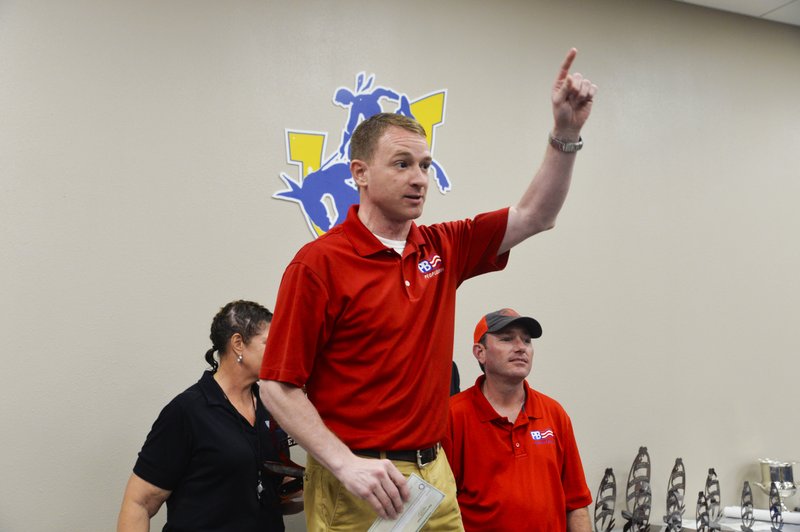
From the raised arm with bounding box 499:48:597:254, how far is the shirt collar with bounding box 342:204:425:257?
0.66 feet

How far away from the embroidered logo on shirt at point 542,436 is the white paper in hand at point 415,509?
1.30 metres

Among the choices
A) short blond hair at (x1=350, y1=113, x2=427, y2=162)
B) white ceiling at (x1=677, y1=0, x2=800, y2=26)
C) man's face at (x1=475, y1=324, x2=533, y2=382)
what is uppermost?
white ceiling at (x1=677, y1=0, x2=800, y2=26)

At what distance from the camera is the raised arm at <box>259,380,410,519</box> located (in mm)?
1337

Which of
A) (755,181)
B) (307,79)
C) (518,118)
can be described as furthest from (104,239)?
(755,181)

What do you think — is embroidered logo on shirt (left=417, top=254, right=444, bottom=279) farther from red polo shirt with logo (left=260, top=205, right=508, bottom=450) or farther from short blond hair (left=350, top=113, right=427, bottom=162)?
short blond hair (left=350, top=113, right=427, bottom=162)

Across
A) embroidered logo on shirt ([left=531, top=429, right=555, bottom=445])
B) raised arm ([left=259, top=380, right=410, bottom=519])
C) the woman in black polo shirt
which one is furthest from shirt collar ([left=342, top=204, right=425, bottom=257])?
embroidered logo on shirt ([left=531, top=429, right=555, bottom=445])

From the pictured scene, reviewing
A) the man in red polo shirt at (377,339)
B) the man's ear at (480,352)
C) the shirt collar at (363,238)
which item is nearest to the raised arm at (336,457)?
the man in red polo shirt at (377,339)

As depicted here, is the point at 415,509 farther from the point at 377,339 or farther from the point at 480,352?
the point at 480,352

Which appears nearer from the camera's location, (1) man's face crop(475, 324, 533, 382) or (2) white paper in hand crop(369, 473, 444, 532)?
(2) white paper in hand crop(369, 473, 444, 532)

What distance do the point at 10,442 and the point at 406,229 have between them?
1731 mm

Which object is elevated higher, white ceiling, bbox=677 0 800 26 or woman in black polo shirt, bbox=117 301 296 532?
white ceiling, bbox=677 0 800 26

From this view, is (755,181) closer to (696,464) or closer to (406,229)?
(696,464)

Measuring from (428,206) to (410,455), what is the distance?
6.35ft

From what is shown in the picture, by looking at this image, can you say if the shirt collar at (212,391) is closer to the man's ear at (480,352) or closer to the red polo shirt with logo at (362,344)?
the man's ear at (480,352)
